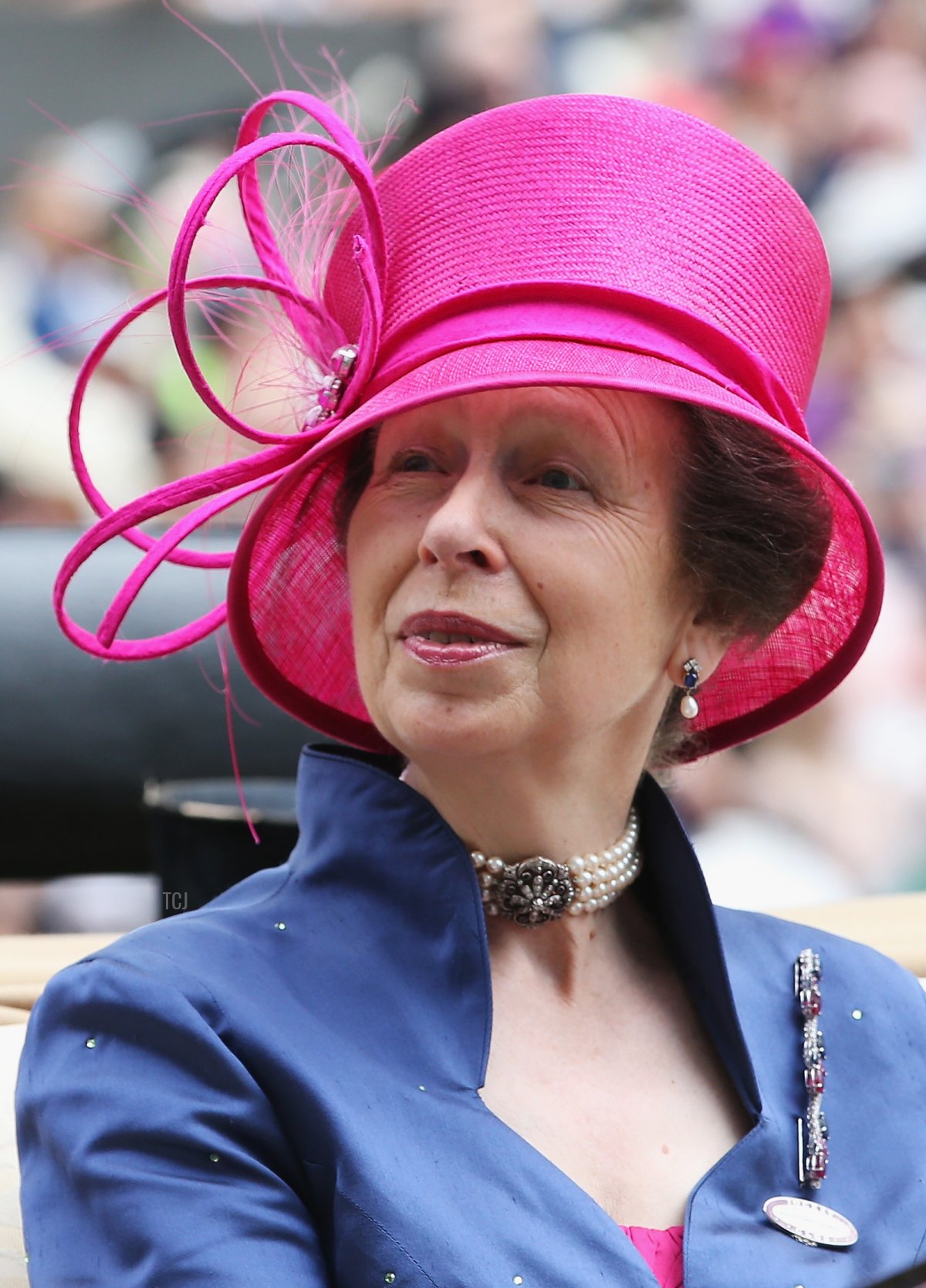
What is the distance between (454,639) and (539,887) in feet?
0.89

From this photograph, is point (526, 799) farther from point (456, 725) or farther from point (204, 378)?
point (204, 378)

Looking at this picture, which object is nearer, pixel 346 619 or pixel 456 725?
pixel 456 725

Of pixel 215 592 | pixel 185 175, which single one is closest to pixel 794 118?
pixel 185 175

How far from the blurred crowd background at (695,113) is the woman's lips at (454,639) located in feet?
7.01

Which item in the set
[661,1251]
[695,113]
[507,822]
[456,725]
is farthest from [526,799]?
[695,113]

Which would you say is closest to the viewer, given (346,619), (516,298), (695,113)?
(516,298)

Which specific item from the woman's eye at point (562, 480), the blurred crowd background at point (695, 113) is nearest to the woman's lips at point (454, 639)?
the woman's eye at point (562, 480)

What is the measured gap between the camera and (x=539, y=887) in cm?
156

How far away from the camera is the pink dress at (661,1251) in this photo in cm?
139

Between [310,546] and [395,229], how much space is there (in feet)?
1.08

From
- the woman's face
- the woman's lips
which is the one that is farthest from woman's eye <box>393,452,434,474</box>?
the woman's lips

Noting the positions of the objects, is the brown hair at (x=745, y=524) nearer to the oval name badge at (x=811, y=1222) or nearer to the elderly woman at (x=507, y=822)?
the elderly woman at (x=507, y=822)

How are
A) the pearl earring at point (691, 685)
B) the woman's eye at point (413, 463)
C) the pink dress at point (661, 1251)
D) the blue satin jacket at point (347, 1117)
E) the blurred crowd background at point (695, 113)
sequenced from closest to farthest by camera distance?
the blue satin jacket at point (347, 1117), the pink dress at point (661, 1251), the woman's eye at point (413, 463), the pearl earring at point (691, 685), the blurred crowd background at point (695, 113)

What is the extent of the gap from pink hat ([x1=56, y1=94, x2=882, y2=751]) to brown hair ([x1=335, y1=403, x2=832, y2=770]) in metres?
0.03
